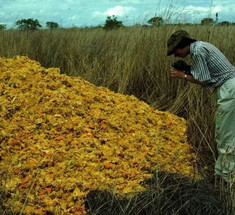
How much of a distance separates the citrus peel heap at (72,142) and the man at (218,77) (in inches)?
16.6

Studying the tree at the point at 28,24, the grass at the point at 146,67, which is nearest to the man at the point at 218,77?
the grass at the point at 146,67

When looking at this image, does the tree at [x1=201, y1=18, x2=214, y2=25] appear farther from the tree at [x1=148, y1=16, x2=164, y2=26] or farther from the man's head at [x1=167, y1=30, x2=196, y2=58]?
the man's head at [x1=167, y1=30, x2=196, y2=58]

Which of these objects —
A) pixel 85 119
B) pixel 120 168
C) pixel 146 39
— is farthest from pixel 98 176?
pixel 146 39

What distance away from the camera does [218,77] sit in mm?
2977

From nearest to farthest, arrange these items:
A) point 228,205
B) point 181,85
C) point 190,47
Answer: point 228,205 → point 190,47 → point 181,85

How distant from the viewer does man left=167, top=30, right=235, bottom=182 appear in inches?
115

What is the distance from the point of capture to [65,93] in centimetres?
372

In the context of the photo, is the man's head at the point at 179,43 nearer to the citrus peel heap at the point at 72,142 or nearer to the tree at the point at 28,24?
the citrus peel heap at the point at 72,142

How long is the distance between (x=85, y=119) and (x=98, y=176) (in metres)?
0.77

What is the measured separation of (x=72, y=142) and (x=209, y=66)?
51.1 inches

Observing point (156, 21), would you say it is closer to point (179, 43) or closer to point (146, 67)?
point (146, 67)

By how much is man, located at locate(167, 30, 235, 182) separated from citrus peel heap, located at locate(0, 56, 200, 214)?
421 millimetres

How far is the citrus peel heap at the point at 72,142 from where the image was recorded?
8.68 ft

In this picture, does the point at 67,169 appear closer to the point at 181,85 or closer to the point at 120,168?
the point at 120,168
